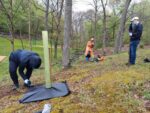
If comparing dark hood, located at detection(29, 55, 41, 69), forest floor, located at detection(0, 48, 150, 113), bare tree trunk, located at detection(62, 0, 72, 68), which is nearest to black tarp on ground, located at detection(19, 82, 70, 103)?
forest floor, located at detection(0, 48, 150, 113)

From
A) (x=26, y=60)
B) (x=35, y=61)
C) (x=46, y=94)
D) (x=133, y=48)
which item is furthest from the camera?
(x=133, y=48)

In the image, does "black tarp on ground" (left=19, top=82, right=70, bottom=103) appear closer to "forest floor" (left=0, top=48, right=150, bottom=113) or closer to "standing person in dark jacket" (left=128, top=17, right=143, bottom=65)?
"forest floor" (left=0, top=48, right=150, bottom=113)

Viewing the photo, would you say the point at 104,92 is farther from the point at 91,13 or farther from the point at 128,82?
the point at 91,13

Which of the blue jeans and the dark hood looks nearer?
the dark hood

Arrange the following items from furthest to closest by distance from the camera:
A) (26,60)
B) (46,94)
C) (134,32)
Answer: (134,32) → (26,60) → (46,94)

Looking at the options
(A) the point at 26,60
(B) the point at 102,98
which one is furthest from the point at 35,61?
(B) the point at 102,98

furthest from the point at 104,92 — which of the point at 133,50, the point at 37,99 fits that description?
the point at 133,50

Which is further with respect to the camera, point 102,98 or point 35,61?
point 35,61

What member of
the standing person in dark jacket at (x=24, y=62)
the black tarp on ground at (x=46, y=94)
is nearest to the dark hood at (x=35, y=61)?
the standing person in dark jacket at (x=24, y=62)

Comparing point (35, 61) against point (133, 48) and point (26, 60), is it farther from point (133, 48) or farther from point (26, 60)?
point (133, 48)

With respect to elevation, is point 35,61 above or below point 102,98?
above

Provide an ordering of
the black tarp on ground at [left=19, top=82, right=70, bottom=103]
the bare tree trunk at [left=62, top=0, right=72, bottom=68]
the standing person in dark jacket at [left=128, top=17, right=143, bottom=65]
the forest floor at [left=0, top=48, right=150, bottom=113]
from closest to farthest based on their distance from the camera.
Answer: the forest floor at [left=0, top=48, right=150, bottom=113]
the black tarp on ground at [left=19, top=82, right=70, bottom=103]
the standing person in dark jacket at [left=128, top=17, right=143, bottom=65]
the bare tree trunk at [left=62, top=0, right=72, bottom=68]

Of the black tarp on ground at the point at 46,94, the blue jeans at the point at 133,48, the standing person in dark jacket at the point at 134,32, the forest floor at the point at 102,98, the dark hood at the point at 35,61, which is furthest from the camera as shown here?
the blue jeans at the point at 133,48

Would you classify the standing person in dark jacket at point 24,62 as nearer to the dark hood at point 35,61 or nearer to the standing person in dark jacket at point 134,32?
the dark hood at point 35,61
